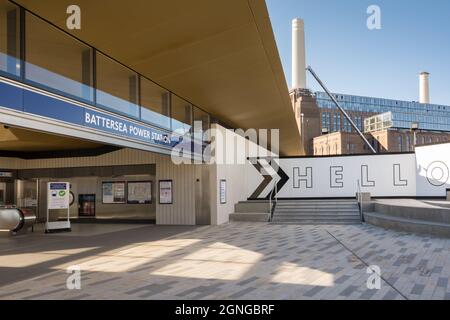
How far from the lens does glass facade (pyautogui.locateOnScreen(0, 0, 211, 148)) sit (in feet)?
20.9

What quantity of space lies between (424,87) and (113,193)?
82.9 metres

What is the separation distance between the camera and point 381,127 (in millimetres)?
85938

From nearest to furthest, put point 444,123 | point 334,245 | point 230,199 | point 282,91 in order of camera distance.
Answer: point 334,245 < point 282,91 < point 230,199 < point 444,123

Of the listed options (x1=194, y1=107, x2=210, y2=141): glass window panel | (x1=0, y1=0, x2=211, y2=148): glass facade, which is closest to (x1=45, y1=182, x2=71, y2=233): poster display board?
(x1=0, y1=0, x2=211, y2=148): glass facade

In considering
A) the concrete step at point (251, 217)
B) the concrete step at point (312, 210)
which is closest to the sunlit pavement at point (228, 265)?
the concrete step at point (251, 217)

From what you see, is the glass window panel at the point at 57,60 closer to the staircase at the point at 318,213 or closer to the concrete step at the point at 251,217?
the concrete step at the point at 251,217

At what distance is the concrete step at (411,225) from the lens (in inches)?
404

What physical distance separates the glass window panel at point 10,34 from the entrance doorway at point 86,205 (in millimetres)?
11732

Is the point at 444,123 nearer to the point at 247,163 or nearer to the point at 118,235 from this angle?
the point at 247,163

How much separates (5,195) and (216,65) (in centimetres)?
1251

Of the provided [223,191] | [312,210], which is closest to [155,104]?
[223,191]

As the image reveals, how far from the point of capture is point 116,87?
9156 mm

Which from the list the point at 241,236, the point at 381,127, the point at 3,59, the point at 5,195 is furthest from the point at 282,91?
the point at 381,127

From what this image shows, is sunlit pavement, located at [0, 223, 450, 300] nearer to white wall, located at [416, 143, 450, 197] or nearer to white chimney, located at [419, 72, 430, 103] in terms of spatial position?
white wall, located at [416, 143, 450, 197]
